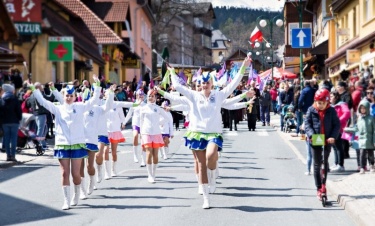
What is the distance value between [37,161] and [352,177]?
866 centimetres

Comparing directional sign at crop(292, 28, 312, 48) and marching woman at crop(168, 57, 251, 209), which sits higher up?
directional sign at crop(292, 28, 312, 48)

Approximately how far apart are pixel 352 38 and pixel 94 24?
16111mm

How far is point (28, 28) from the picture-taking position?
91.6 feet

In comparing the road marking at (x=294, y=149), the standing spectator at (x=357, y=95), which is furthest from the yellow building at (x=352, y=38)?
the standing spectator at (x=357, y=95)

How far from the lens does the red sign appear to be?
27.5 m

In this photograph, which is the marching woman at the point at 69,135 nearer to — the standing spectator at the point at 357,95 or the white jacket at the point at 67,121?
the white jacket at the point at 67,121

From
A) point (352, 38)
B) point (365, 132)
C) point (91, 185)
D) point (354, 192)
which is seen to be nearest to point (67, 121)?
point (91, 185)

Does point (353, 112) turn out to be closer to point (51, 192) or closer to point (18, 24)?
point (51, 192)

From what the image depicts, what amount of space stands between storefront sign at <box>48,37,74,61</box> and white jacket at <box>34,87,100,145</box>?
816 inches

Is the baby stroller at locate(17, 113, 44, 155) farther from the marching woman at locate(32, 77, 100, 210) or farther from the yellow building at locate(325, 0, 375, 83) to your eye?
the yellow building at locate(325, 0, 375, 83)

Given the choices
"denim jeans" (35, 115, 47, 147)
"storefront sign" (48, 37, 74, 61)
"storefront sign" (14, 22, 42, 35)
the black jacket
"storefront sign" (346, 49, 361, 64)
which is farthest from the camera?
"storefront sign" (346, 49, 361, 64)

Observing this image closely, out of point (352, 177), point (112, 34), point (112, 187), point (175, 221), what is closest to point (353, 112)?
point (352, 177)

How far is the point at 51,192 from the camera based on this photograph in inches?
515

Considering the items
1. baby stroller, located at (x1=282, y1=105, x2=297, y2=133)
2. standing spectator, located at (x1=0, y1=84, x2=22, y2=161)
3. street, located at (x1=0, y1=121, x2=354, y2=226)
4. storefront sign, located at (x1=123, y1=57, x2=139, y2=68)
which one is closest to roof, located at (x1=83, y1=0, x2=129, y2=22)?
storefront sign, located at (x1=123, y1=57, x2=139, y2=68)
